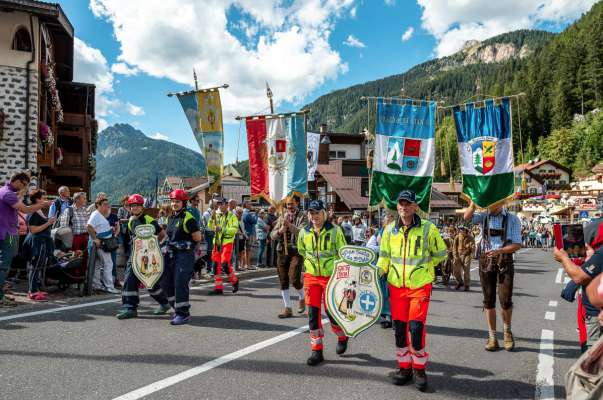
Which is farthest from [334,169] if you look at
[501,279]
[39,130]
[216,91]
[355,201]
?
[501,279]

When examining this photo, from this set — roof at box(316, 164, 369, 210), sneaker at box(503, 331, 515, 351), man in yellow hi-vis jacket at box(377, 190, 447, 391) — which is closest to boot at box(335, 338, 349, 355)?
man in yellow hi-vis jacket at box(377, 190, 447, 391)

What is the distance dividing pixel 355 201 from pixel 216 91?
3092 centimetres

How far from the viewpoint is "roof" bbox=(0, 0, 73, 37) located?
1829cm

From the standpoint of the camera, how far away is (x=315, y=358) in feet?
17.6

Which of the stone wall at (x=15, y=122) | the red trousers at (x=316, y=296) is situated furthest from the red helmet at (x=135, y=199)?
the stone wall at (x=15, y=122)

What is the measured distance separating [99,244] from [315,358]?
5579 mm

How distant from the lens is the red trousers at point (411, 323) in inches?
185

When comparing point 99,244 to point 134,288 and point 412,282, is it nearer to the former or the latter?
point 134,288

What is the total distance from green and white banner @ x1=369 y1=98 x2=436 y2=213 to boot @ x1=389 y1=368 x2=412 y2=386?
3.84 meters

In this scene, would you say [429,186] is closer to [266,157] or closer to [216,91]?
[266,157]

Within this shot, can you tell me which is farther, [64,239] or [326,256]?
[64,239]

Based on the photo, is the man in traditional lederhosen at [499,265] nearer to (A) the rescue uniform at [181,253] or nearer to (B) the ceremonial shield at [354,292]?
(B) the ceremonial shield at [354,292]

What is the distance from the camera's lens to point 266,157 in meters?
10.5

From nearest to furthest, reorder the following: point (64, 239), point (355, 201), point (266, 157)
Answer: point (64, 239)
point (266, 157)
point (355, 201)
